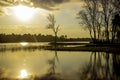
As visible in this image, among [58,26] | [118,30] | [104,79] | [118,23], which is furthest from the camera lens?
[58,26]

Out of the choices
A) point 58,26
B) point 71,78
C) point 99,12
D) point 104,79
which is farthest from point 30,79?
point 58,26

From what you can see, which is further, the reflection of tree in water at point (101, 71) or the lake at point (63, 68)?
the lake at point (63, 68)

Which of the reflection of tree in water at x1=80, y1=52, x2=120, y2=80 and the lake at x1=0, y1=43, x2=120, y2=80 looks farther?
the lake at x1=0, y1=43, x2=120, y2=80

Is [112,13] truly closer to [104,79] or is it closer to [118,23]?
[118,23]

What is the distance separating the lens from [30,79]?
82.4 ft

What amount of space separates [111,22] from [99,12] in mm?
5437

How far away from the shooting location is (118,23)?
92.3 metres

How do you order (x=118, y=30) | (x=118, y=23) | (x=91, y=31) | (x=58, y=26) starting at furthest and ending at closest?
1. (x=58, y=26)
2. (x=91, y=31)
3. (x=118, y=30)
4. (x=118, y=23)

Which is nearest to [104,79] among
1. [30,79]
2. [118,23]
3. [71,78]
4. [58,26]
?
[71,78]

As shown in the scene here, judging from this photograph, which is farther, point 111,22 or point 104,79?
point 111,22

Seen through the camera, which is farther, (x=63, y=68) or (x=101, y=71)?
(x=63, y=68)

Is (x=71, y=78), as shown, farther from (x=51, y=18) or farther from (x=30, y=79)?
(x=51, y=18)

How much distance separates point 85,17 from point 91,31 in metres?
5.13

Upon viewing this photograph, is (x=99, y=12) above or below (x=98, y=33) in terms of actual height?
above
